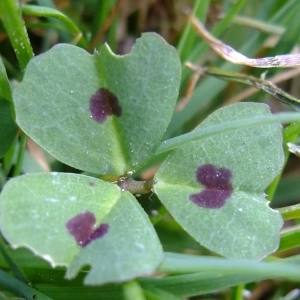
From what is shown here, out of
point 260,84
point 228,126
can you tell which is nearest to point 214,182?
point 228,126

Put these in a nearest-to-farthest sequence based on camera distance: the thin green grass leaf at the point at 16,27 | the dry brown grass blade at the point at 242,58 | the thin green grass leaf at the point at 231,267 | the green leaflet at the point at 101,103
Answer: the thin green grass leaf at the point at 231,267, the green leaflet at the point at 101,103, the thin green grass leaf at the point at 16,27, the dry brown grass blade at the point at 242,58

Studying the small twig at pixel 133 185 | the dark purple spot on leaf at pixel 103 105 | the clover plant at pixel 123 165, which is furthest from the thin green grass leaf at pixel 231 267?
the dark purple spot on leaf at pixel 103 105

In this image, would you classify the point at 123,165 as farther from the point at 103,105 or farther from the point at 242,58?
the point at 242,58

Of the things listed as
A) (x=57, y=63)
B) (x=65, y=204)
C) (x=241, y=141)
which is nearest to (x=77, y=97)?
(x=57, y=63)

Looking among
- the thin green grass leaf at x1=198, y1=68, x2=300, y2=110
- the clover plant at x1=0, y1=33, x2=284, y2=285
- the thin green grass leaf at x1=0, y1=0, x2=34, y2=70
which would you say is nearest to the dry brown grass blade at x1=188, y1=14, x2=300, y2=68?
the thin green grass leaf at x1=198, y1=68, x2=300, y2=110

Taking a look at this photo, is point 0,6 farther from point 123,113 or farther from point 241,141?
point 241,141

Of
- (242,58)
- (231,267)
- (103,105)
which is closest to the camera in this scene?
(231,267)

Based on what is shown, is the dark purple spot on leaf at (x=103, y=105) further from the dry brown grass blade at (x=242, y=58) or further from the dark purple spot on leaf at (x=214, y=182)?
the dry brown grass blade at (x=242, y=58)
